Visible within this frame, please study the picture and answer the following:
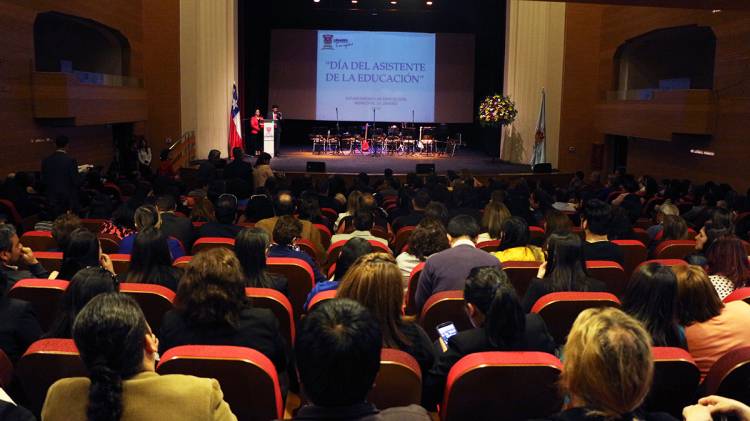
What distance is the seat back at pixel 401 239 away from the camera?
649 centimetres

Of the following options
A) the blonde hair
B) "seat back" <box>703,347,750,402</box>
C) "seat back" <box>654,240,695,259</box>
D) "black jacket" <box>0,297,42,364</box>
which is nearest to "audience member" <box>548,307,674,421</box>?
the blonde hair

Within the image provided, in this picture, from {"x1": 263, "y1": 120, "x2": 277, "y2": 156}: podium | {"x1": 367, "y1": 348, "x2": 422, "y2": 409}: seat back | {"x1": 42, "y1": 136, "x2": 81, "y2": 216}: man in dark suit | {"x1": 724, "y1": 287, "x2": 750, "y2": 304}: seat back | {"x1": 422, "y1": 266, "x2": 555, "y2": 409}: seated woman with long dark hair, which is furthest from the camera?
{"x1": 263, "y1": 120, "x2": 277, "y2": 156}: podium

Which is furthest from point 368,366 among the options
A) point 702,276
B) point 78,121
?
point 78,121

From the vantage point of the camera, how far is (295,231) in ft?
16.9

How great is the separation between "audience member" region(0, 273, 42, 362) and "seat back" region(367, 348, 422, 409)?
5.14 feet

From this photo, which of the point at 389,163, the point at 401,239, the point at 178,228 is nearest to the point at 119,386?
the point at 178,228

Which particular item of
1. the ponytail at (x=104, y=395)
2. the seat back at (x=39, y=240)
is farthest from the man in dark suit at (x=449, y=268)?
the seat back at (x=39, y=240)

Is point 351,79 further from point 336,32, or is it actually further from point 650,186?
point 650,186

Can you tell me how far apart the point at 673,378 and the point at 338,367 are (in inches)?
59.5

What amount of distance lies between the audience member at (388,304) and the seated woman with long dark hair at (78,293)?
96 centimetres

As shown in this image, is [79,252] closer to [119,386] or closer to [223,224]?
[223,224]

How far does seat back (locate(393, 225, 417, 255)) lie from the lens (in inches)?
255

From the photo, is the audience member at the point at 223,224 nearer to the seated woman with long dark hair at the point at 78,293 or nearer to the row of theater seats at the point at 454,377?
the seated woman with long dark hair at the point at 78,293

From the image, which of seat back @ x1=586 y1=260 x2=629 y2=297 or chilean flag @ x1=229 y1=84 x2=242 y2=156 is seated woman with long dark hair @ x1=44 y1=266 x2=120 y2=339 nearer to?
seat back @ x1=586 y1=260 x2=629 y2=297
